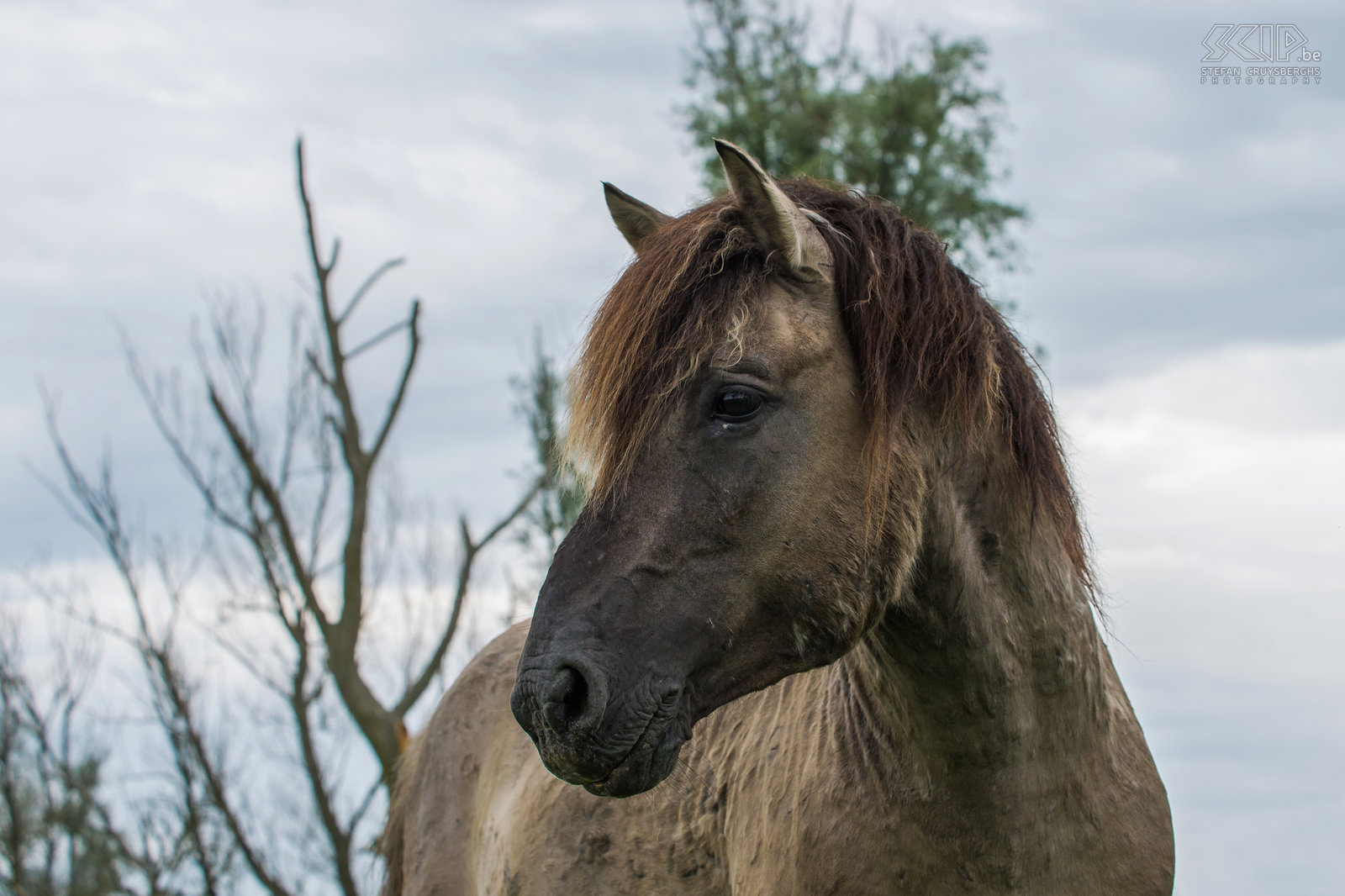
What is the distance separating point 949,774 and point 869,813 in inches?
8.4

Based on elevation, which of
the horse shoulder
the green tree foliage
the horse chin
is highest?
the green tree foliage

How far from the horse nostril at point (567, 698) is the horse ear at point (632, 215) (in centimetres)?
125

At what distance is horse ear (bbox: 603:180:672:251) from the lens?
286cm

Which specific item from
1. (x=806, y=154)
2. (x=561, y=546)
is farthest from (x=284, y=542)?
(x=561, y=546)

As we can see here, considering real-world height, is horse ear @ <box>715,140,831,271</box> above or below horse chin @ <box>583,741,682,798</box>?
above

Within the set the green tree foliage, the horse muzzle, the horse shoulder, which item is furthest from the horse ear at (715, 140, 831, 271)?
the green tree foliage

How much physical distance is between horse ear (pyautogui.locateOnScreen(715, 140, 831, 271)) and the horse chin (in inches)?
42.0

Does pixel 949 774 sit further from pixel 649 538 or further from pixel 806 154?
pixel 806 154

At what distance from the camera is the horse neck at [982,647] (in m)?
2.41

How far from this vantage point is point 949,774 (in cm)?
246

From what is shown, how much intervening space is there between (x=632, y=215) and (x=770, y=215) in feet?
2.16

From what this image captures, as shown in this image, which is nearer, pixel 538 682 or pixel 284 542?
pixel 538 682

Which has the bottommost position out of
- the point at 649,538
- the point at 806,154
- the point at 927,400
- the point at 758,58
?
the point at 649,538

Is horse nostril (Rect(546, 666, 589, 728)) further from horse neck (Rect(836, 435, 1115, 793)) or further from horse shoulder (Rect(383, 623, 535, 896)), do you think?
→ horse shoulder (Rect(383, 623, 535, 896))
